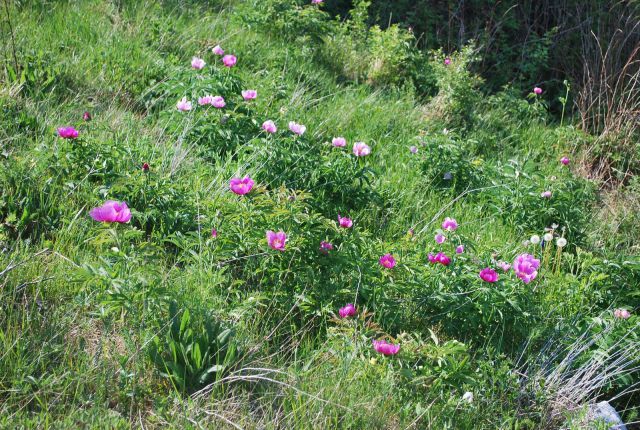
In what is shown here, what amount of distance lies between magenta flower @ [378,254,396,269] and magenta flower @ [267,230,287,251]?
45 cm

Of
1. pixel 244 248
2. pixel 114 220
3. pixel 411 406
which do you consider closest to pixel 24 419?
pixel 114 220

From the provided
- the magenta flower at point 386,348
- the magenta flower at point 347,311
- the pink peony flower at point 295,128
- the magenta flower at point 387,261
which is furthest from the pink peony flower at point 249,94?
the magenta flower at point 386,348

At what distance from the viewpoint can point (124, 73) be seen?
474 centimetres

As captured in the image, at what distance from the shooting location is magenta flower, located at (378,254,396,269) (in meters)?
3.14

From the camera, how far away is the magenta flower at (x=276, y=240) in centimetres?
299

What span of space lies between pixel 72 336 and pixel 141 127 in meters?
1.86

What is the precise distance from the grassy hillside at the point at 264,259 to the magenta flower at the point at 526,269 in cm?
2

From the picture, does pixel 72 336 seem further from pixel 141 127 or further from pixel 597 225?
pixel 597 225

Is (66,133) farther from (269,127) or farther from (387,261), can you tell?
(387,261)

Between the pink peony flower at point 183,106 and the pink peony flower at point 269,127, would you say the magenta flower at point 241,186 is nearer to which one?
the pink peony flower at point 269,127

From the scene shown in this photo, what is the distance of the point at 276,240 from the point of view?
301 cm

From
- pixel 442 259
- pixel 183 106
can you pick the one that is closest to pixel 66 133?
pixel 183 106

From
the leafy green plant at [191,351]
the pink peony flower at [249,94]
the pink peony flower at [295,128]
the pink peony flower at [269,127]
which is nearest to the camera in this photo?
the leafy green plant at [191,351]

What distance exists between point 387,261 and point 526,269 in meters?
0.69
